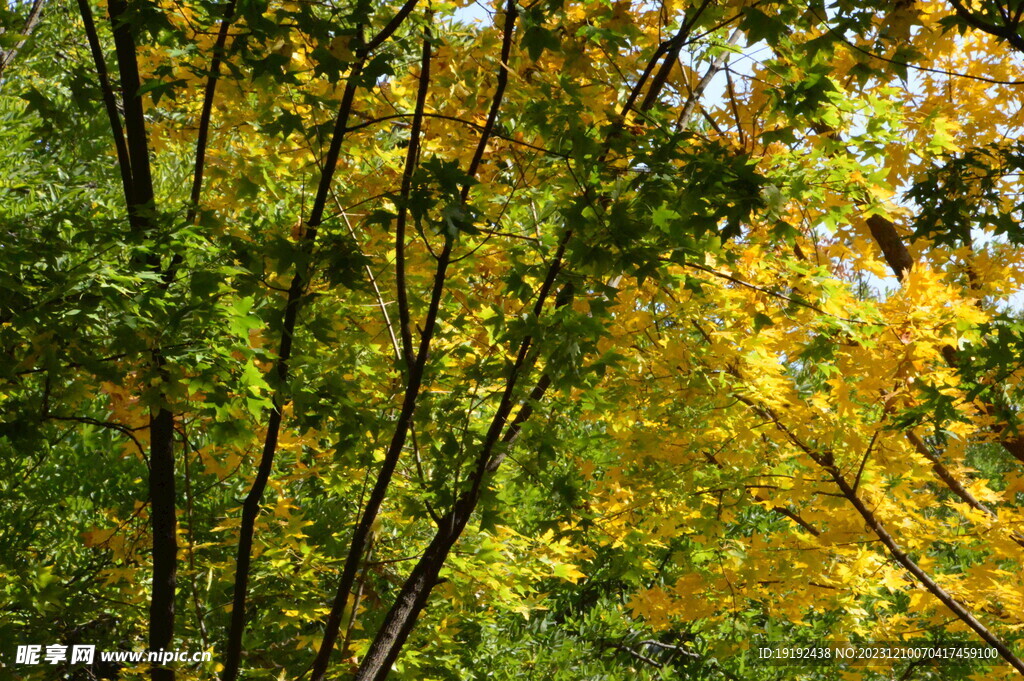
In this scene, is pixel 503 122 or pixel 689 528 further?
pixel 689 528

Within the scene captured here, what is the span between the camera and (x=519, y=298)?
2320mm

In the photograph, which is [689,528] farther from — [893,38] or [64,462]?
[64,462]

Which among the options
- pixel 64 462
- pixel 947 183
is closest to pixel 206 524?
pixel 64 462

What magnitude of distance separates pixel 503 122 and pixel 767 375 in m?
1.33

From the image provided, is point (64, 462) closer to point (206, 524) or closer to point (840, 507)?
point (206, 524)

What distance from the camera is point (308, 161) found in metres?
3.09

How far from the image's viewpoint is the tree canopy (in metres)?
1.94

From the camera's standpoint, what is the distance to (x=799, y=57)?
2158 millimetres

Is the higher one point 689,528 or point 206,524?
point 206,524

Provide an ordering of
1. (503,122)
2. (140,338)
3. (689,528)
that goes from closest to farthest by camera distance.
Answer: (140,338)
(503,122)
(689,528)

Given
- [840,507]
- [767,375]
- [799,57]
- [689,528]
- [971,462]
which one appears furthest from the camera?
[971,462]

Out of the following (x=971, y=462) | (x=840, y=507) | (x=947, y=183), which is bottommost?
(x=840, y=507)

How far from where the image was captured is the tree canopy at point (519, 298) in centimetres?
194

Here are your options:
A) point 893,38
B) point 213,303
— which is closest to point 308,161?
point 213,303
